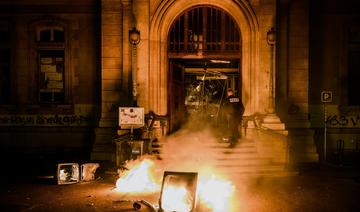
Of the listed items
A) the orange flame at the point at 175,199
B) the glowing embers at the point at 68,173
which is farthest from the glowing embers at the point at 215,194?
the glowing embers at the point at 68,173

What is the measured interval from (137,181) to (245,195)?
9.10ft

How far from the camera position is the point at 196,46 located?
15.8 meters

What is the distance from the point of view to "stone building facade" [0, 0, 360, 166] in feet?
50.1

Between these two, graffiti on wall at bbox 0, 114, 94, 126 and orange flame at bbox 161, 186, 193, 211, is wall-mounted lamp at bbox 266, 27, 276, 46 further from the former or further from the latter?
orange flame at bbox 161, 186, 193, 211

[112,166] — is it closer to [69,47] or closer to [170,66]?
[170,66]

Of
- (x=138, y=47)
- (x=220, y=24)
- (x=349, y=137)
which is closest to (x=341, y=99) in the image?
(x=349, y=137)

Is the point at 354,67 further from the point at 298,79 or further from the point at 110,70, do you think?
the point at 110,70

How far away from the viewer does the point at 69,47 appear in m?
16.9

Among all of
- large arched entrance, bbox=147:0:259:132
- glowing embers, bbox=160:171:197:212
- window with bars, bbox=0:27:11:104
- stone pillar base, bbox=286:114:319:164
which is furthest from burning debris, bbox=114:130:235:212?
window with bars, bbox=0:27:11:104

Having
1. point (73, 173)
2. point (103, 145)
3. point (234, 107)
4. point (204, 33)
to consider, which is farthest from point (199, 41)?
point (73, 173)

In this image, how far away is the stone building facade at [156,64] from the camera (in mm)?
15258

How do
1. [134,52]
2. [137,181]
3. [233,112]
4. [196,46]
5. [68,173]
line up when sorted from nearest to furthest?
[137,181]
[68,173]
[233,112]
[134,52]
[196,46]

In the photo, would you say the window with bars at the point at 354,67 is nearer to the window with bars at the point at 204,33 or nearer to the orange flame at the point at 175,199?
the window with bars at the point at 204,33

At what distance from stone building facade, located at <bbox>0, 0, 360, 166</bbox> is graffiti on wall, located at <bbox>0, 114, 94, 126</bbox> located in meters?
0.04
